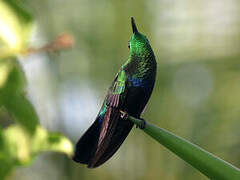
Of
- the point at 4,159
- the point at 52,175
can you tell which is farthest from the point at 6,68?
the point at 52,175

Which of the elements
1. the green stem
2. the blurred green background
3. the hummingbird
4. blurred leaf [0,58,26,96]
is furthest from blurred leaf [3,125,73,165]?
the blurred green background

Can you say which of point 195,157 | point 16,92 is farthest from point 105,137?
point 16,92

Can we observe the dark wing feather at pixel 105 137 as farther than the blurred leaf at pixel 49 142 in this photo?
No

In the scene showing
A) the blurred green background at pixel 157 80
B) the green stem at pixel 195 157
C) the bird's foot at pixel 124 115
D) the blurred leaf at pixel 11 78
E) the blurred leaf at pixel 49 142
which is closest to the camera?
the green stem at pixel 195 157

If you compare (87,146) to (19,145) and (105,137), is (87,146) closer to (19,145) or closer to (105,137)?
(105,137)

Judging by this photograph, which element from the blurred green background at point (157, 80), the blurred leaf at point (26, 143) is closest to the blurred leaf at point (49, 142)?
the blurred leaf at point (26, 143)

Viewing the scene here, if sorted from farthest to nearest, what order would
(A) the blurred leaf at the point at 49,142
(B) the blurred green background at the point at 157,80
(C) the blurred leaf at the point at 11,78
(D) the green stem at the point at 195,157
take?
(B) the blurred green background at the point at 157,80
(A) the blurred leaf at the point at 49,142
(C) the blurred leaf at the point at 11,78
(D) the green stem at the point at 195,157

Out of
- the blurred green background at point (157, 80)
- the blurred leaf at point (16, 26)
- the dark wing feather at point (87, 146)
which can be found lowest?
the blurred green background at point (157, 80)

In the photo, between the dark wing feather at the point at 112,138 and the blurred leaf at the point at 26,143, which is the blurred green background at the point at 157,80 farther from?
the dark wing feather at the point at 112,138
